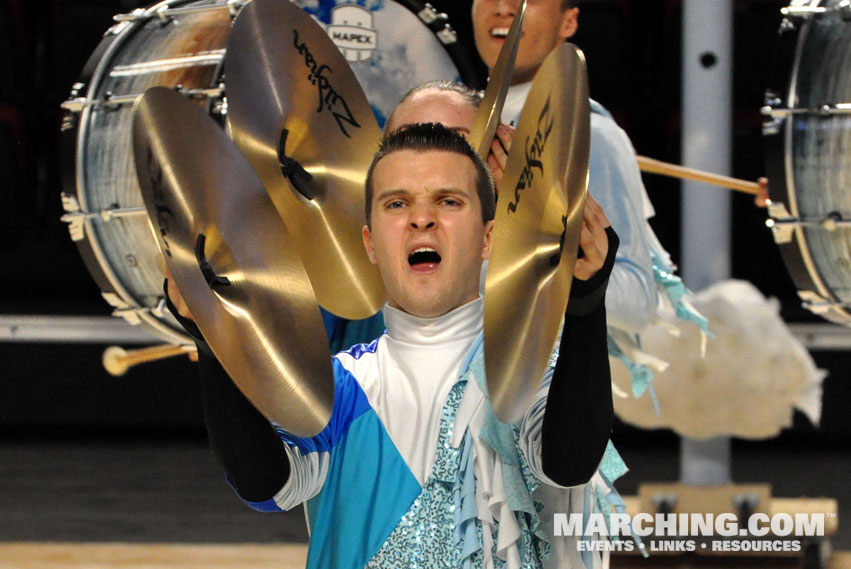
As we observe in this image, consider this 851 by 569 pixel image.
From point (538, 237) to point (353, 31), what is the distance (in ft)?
3.44

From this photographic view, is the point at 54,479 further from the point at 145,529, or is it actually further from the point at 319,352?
the point at 319,352

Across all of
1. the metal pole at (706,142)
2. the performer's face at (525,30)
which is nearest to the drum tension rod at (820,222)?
the metal pole at (706,142)

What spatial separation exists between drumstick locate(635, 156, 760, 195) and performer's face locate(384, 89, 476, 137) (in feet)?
4.21

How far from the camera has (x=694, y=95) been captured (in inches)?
109

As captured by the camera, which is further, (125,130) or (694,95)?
(694,95)

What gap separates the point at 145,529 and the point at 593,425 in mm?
2204

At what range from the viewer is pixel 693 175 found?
2.53 meters

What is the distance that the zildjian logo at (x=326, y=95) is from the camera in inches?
46.0

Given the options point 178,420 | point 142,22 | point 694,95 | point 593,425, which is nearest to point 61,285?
point 178,420

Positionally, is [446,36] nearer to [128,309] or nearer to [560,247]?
[128,309]

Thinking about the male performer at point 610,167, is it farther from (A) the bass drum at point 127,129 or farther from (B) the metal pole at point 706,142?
(B) the metal pole at point 706,142

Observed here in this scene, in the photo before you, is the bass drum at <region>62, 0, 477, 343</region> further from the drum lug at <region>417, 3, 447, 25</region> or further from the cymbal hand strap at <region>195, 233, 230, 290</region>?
the cymbal hand strap at <region>195, 233, 230, 290</region>

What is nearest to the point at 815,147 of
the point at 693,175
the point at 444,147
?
the point at 693,175

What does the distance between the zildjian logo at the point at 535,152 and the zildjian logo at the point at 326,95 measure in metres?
0.36
